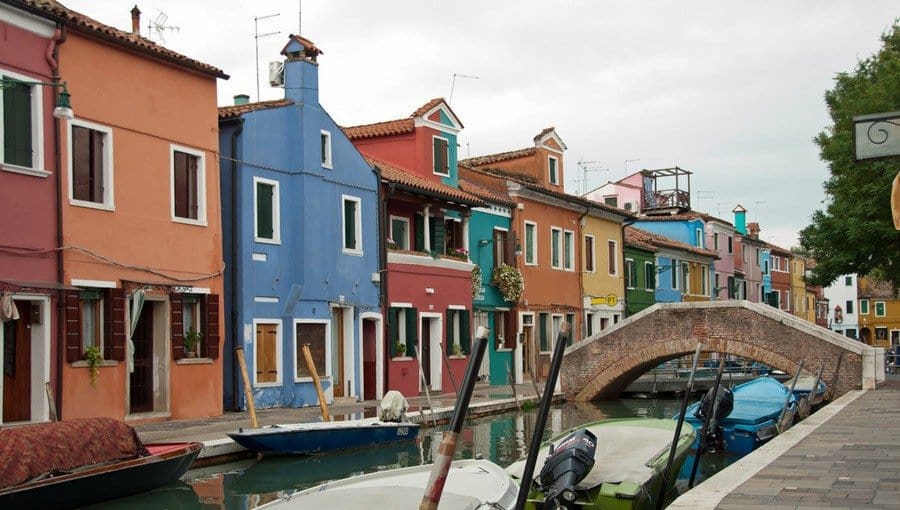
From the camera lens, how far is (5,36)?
16203 mm

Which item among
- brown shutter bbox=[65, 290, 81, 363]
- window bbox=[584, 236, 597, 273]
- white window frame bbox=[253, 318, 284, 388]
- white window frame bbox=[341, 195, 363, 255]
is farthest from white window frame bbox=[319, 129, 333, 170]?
window bbox=[584, 236, 597, 273]

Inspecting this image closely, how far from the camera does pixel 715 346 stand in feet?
88.4

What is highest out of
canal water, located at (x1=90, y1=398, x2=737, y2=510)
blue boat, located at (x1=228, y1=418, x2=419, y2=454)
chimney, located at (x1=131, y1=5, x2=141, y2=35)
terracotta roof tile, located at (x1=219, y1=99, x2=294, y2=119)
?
chimney, located at (x1=131, y1=5, x2=141, y2=35)

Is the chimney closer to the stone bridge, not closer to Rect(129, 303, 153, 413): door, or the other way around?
Rect(129, 303, 153, 413): door

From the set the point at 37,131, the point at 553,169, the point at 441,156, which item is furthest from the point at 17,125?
the point at 553,169

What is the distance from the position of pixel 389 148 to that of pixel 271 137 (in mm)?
7235

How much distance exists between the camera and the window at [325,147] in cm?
2361

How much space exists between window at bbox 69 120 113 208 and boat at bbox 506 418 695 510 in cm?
869

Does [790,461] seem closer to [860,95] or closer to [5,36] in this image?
[5,36]

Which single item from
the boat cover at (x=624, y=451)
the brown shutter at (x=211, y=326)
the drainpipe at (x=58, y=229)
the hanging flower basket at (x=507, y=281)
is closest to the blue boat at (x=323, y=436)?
the drainpipe at (x=58, y=229)

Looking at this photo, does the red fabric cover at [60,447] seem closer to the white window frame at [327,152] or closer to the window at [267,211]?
the window at [267,211]

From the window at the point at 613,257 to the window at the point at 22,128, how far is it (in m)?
25.0

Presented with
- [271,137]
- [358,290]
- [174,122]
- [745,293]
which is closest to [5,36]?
[174,122]

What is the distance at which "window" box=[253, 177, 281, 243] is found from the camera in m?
21.7
